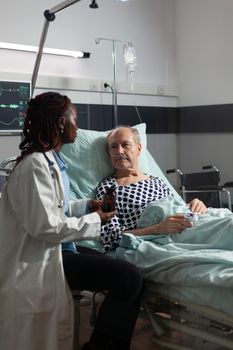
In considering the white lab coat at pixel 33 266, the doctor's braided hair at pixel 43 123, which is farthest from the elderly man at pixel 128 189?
the doctor's braided hair at pixel 43 123

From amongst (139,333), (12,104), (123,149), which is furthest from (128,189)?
(12,104)

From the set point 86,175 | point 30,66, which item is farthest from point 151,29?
point 86,175

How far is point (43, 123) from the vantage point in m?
1.69

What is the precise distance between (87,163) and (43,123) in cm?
86

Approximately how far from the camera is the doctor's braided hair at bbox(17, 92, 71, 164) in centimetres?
169

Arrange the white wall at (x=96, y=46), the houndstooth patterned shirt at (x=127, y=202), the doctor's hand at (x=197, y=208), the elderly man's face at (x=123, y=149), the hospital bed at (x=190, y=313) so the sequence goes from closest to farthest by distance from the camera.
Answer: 1. the hospital bed at (x=190, y=313)
2. the houndstooth patterned shirt at (x=127, y=202)
3. the doctor's hand at (x=197, y=208)
4. the elderly man's face at (x=123, y=149)
5. the white wall at (x=96, y=46)

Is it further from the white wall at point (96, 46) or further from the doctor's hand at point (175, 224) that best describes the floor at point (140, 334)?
the white wall at point (96, 46)

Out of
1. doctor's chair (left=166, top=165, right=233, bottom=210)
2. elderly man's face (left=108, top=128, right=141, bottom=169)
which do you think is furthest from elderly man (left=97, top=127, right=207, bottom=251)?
doctor's chair (left=166, top=165, right=233, bottom=210)

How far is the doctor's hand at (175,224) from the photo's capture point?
1.98 meters

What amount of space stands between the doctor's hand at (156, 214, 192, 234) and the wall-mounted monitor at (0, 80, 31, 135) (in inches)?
63.3

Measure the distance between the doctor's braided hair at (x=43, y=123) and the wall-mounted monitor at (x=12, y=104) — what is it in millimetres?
1474

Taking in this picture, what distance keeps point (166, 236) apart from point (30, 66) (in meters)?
1.92

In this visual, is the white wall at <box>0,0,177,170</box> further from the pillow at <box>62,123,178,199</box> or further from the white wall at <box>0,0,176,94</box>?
the pillow at <box>62,123,178,199</box>

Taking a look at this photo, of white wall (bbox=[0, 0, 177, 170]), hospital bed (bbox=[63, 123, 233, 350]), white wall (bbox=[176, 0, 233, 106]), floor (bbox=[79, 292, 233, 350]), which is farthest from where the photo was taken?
white wall (bbox=[176, 0, 233, 106])
